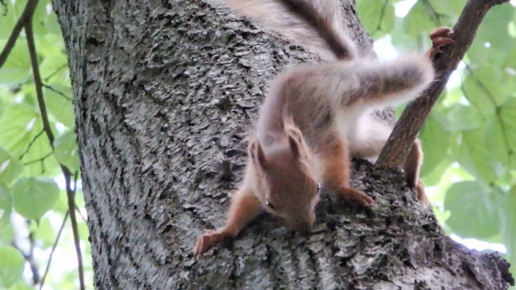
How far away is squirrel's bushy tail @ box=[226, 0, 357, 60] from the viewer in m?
1.86

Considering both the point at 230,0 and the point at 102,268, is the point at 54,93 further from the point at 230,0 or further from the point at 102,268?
the point at 102,268

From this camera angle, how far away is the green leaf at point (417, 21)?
259 cm

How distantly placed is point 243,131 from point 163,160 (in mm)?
206

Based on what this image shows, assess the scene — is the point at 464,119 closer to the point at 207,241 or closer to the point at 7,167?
the point at 207,241

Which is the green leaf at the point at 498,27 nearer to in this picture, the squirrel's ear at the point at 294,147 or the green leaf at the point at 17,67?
the squirrel's ear at the point at 294,147

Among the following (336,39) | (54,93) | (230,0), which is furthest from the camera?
(54,93)

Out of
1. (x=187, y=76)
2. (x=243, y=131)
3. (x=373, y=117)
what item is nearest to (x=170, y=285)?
(x=243, y=131)

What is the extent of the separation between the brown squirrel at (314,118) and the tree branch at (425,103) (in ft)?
0.43

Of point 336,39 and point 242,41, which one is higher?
point 242,41

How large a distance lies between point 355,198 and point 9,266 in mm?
1595

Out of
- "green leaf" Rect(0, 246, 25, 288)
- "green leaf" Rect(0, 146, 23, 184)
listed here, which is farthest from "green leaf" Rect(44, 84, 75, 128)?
"green leaf" Rect(0, 246, 25, 288)

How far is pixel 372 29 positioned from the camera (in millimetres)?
2859

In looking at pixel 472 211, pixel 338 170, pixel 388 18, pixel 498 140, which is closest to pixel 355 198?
pixel 338 170

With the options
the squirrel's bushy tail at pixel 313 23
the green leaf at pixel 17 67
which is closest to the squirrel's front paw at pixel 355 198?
the squirrel's bushy tail at pixel 313 23
